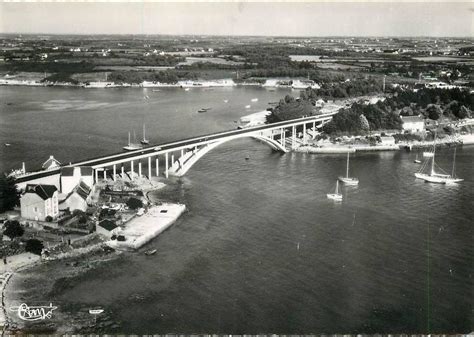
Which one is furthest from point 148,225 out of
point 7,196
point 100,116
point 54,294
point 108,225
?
point 100,116

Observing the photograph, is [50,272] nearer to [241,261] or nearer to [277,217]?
[241,261]

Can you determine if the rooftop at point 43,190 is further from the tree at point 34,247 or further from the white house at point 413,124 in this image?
the white house at point 413,124

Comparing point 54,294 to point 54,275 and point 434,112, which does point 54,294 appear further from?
point 434,112

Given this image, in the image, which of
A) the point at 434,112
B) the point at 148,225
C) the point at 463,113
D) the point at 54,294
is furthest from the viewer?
the point at 463,113

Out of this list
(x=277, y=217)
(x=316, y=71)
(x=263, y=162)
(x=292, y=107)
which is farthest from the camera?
(x=316, y=71)

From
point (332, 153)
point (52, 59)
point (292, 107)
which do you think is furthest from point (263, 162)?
point (52, 59)

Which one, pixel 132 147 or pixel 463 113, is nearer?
pixel 132 147
